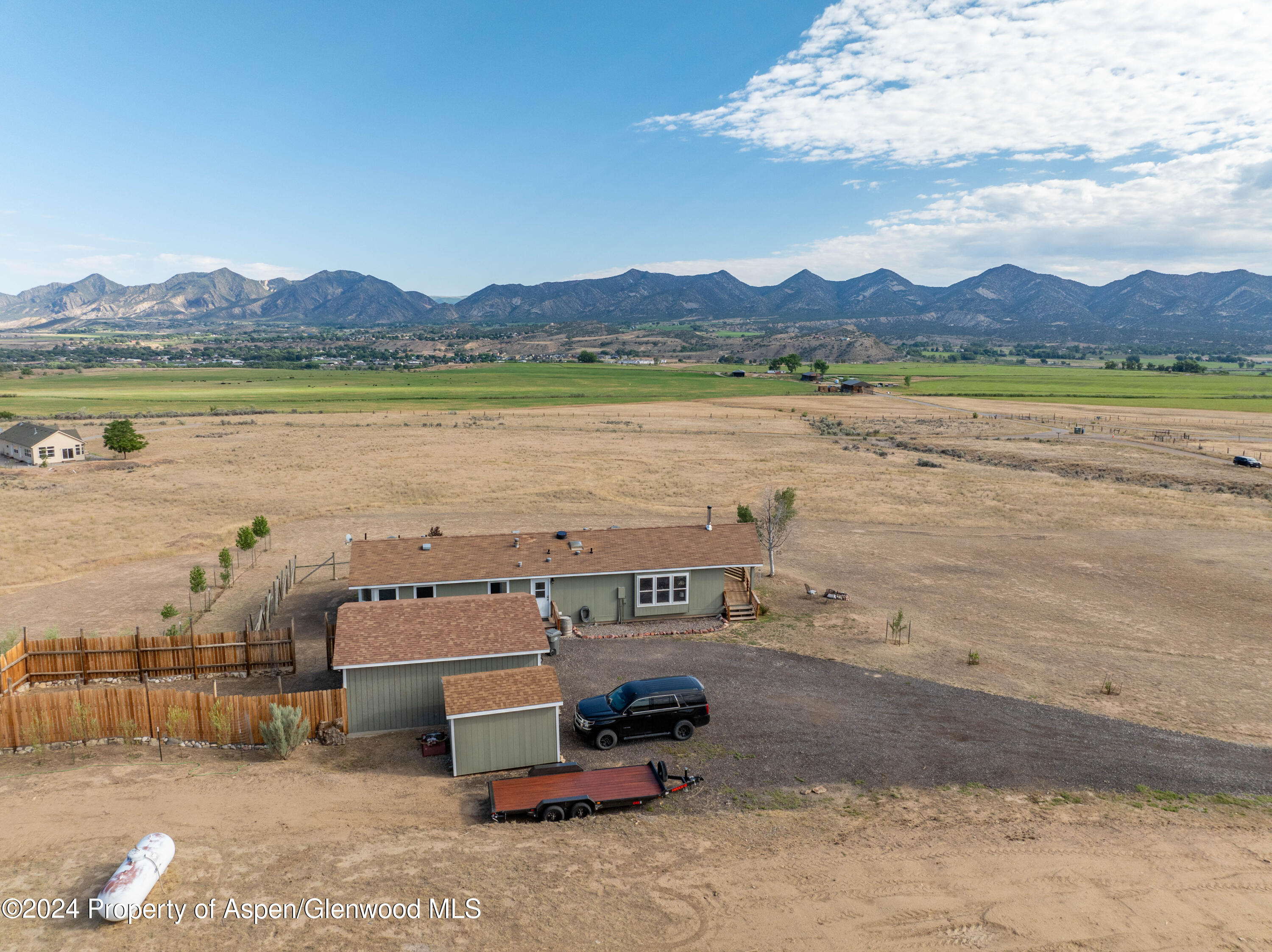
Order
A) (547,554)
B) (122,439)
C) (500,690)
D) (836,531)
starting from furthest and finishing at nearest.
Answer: (122,439)
(836,531)
(547,554)
(500,690)

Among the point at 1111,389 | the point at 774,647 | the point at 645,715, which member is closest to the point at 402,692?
A: the point at 645,715

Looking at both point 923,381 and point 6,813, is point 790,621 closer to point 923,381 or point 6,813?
point 6,813

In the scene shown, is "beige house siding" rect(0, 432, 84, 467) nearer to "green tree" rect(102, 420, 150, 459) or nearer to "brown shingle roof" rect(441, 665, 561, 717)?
"green tree" rect(102, 420, 150, 459)

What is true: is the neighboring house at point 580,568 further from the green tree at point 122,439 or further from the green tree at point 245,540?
the green tree at point 122,439

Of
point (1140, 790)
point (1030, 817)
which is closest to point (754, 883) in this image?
point (1030, 817)

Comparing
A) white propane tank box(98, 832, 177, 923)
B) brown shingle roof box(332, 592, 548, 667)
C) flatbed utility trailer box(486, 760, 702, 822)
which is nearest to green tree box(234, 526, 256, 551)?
brown shingle roof box(332, 592, 548, 667)

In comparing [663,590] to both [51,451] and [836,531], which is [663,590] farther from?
[51,451]
